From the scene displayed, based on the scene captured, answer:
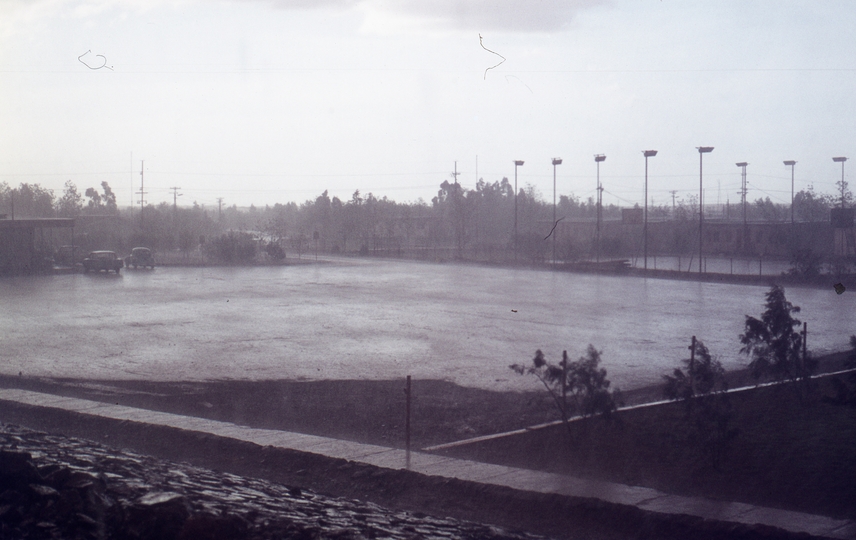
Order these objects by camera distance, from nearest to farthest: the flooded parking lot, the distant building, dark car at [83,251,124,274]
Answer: the flooded parking lot
dark car at [83,251,124,274]
the distant building

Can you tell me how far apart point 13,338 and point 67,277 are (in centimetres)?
2463

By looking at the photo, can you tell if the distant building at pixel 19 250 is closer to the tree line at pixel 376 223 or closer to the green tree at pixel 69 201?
the tree line at pixel 376 223

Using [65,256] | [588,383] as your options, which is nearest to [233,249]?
[65,256]

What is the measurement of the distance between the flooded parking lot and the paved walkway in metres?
3.35

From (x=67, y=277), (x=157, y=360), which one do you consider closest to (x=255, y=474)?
(x=157, y=360)

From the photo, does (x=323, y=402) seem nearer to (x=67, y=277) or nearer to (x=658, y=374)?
(x=658, y=374)

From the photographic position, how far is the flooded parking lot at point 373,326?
43.7 ft

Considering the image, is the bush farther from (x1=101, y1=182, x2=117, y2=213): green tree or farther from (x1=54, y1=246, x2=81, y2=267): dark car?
(x1=101, y1=182, x2=117, y2=213): green tree

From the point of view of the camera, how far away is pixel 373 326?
1916 centimetres

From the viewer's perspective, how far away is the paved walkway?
17.0ft

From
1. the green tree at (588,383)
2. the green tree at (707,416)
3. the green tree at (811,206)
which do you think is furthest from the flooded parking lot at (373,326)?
the green tree at (811,206)

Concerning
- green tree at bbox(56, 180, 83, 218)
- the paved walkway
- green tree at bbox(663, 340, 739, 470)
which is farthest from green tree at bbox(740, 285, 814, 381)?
green tree at bbox(56, 180, 83, 218)

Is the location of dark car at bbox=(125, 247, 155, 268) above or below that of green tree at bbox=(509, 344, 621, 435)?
above

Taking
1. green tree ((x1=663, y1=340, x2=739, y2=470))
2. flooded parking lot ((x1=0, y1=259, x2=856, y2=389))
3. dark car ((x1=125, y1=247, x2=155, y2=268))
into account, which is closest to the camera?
green tree ((x1=663, y1=340, x2=739, y2=470))
